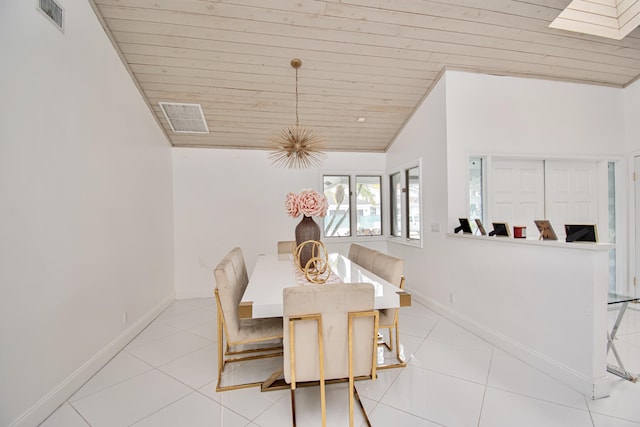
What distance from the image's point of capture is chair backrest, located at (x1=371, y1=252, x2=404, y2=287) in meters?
2.04

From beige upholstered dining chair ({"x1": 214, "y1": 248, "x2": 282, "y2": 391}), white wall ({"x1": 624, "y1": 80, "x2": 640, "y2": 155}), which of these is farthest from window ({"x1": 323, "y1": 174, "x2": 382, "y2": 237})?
white wall ({"x1": 624, "y1": 80, "x2": 640, "y2": 155})

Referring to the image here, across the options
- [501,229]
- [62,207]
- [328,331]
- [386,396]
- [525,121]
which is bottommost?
[386,396]

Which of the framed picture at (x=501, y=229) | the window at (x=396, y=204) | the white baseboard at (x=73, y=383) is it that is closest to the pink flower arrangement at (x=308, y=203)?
the framed picture at (x=501, y=229)

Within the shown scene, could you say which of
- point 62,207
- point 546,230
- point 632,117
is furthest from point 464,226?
point 62,207

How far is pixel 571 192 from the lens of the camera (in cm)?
339

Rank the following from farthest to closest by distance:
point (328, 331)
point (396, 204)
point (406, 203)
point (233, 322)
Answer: point (396, 204), point (406, 203), point (233, 322), point (328, 331)

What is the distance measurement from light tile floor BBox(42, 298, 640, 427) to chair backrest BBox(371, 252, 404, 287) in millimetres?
725

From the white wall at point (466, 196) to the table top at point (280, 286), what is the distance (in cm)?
122

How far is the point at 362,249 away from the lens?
2732mm

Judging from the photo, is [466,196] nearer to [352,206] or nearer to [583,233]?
[583,233]

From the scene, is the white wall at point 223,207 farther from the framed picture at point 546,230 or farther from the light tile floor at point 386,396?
the framed picture at point 546,230

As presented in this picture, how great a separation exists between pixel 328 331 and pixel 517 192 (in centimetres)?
317

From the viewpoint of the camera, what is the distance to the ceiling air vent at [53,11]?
66.7 inches

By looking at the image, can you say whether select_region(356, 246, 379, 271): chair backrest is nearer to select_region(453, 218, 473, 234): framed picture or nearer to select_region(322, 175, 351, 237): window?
select_region(453, 218, 473, 234): framed picture
